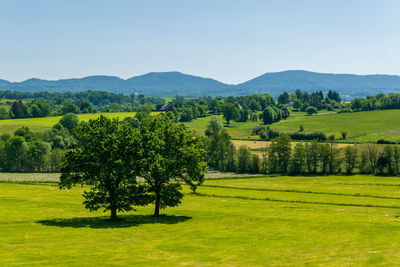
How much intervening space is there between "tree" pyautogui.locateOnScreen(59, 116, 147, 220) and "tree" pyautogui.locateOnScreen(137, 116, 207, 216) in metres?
1.52

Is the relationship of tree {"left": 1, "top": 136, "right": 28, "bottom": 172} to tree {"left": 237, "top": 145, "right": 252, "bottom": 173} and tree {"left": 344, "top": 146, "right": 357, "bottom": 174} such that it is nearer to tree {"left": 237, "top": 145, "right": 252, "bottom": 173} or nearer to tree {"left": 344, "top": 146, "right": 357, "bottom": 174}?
tree {"left": 237, "top": 145, "right": 252, "bottom": 173}

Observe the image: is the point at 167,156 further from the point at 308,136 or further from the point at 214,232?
the point at 308,136

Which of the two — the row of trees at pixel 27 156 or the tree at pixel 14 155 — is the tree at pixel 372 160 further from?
the tree at pixel 14 155

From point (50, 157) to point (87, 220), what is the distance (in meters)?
90.7

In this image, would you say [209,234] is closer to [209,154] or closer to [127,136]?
[127,136]

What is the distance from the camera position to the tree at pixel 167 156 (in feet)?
155

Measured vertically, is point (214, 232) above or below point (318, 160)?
above

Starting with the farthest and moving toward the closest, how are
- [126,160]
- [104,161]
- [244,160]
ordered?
[244,160] < [126,160] < [104,161]

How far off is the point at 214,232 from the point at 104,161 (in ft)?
53.2

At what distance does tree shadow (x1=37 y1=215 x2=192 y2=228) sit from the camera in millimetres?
45812

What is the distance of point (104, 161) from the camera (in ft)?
149

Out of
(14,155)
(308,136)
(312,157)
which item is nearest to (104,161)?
(312,157)

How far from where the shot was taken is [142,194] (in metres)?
49.6

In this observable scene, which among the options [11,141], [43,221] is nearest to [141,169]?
[43,221]
